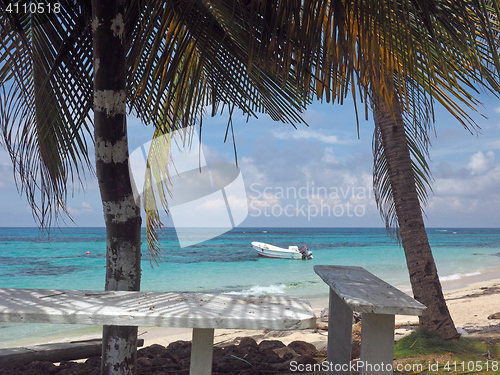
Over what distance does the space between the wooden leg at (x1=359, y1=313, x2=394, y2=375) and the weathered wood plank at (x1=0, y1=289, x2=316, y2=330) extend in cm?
29

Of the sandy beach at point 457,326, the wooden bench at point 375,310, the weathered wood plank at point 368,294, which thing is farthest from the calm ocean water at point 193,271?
the wooden bench at point 375,310

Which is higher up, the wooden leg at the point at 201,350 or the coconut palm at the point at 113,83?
the coconut palm at the point at 113,83

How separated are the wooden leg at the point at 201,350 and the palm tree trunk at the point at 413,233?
2.32 meters

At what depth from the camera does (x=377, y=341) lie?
1.58 meters

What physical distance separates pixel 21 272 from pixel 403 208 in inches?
696

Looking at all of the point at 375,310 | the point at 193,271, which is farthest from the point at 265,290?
the point at 375,310

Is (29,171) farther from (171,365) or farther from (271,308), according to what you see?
(271,308)

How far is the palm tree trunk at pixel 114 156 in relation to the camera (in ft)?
6.36

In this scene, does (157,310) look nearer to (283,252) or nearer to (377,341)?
(377,341)

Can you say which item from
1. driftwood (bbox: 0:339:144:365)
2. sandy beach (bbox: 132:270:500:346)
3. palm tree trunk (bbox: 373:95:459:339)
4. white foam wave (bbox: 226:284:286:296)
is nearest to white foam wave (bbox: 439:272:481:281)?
sandy beach (bbox: 132:270:500:346)

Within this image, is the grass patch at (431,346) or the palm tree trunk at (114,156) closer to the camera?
the palm tree trunk at (114,156)

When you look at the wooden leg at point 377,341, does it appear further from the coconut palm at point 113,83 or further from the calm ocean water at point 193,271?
the calm ocean water at point 193,271

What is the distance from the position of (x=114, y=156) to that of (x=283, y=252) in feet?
60.9

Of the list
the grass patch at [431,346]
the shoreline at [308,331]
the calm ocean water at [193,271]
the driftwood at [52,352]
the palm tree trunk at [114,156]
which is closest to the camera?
the palm tree trunk at [114,156]
